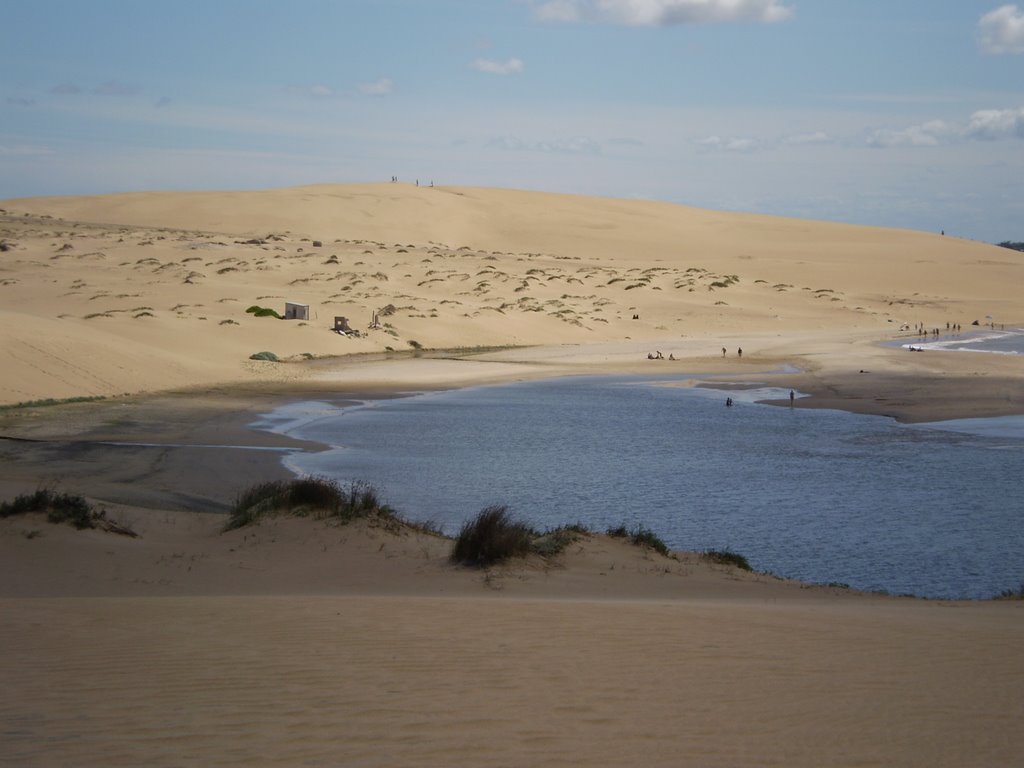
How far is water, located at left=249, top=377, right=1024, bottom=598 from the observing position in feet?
44.3

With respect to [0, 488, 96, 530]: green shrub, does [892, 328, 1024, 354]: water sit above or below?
above

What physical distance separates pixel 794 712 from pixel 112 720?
3.62m

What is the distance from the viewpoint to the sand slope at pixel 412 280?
3347cm

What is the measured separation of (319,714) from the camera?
577 cm

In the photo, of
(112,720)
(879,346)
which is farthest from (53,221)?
(112,720)

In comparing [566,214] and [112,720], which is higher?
[566,214]

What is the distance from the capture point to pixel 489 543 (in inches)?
439

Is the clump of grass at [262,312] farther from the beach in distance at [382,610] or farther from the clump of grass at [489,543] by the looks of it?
the clump of grass at [489,543]

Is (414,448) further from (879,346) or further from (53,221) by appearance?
(53,221)

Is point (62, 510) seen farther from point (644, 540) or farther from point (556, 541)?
point (644, 540)

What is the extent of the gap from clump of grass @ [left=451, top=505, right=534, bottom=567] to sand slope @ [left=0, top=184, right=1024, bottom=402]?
16.8m

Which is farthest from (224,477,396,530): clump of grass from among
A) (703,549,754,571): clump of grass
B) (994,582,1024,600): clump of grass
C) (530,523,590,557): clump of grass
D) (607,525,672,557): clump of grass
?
(994,582,1024,600): clump of grass

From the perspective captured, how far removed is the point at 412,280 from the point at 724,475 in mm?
37442

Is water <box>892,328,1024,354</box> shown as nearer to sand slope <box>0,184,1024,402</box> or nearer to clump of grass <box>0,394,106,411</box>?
sand slope <box>0,184,1024,402</box>
